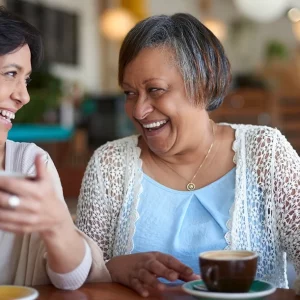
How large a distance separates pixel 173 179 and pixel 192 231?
0.57ft

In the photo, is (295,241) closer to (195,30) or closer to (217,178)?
(217,178)

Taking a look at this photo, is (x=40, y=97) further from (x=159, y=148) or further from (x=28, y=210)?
(x=28, y=210)

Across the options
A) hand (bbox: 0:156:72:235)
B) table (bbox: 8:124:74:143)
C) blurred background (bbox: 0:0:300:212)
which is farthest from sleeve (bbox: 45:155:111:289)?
table (bbox: 8:124:74:143)

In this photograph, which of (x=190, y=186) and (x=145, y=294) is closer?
(x=145, y=294)

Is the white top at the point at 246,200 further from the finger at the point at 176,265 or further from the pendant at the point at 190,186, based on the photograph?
the finger at the point at 176,265

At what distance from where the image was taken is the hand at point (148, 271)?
1.34m

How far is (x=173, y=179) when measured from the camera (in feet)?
6.19

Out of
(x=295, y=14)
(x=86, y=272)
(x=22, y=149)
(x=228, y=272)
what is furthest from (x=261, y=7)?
(x=228, y=272)

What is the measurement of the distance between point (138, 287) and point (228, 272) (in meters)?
0.27

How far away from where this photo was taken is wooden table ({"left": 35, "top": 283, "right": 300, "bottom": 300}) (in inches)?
49.4

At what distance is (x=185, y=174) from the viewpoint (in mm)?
1888

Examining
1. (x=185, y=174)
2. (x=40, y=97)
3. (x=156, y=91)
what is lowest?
(x=185, y=174)

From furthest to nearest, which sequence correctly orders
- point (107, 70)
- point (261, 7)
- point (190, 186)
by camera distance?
point (107, 70)
point (261, 7)
point (190, 186)

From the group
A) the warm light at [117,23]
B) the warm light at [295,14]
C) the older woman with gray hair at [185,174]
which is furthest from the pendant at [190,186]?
the warm light at [117,23]
